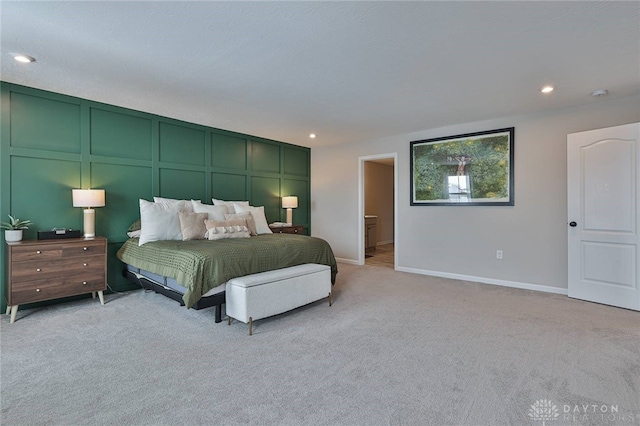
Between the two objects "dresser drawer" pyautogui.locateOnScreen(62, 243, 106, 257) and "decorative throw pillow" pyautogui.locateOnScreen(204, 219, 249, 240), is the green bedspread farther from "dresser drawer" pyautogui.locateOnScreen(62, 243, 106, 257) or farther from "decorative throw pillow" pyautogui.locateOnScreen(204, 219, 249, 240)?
"decorative throw pillow" pyautogui.locateOnScreen(204, 219, 249, 240)

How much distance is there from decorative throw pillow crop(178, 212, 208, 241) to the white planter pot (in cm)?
147

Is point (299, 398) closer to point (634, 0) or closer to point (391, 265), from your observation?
point (634, 0)

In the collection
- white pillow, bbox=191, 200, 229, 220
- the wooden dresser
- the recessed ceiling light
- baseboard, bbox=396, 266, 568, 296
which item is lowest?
baseboard, bbox=396, 266, 568, 296

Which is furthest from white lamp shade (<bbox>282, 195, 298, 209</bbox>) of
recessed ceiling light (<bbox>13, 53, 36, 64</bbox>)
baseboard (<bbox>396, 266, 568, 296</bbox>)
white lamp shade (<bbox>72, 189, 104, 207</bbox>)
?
recessed ceiling light (<bbox>13, 53, 36, 64</bbox>)

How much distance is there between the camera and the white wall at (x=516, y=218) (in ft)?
12.6

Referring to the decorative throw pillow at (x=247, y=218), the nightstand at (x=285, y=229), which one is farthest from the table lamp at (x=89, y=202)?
the nightstand at (x=285, y=229)

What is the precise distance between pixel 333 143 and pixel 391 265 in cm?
262

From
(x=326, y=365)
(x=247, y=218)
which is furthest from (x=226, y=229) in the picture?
(x=326, y=365)

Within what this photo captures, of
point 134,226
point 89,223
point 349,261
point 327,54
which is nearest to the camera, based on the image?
point 327,54

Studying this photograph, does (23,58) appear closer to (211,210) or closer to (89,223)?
(89,223)

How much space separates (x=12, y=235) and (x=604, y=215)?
20.3ft

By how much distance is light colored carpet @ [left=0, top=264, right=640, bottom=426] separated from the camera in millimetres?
1629

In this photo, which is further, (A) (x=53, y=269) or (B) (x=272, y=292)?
(A) (x=53, y=269)

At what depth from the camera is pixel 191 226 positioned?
3781mm
